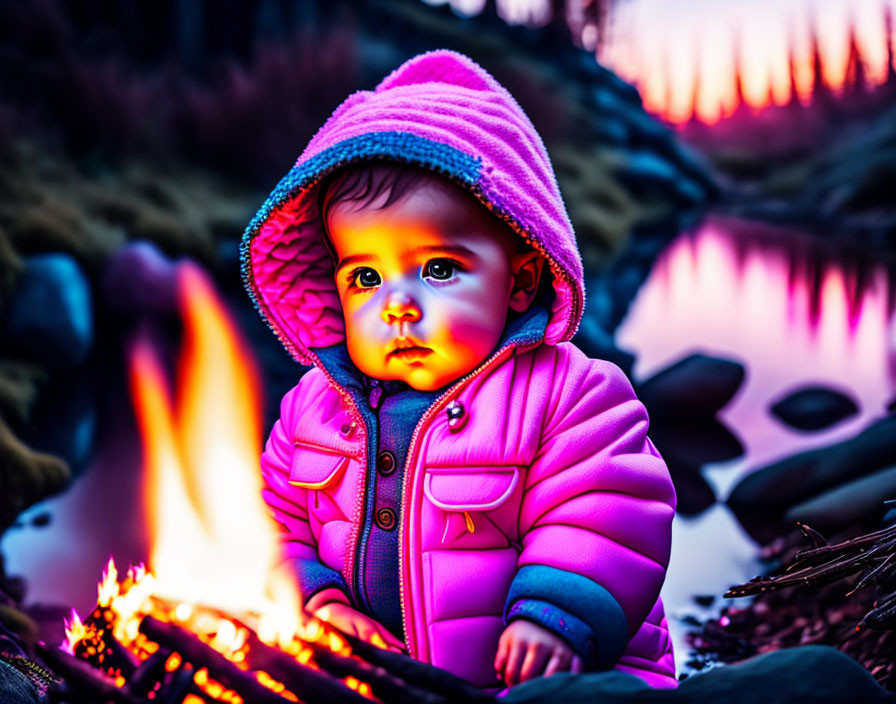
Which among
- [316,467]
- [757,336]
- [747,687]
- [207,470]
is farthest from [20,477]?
[757,336]

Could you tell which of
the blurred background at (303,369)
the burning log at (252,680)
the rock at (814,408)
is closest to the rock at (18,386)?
the blurred background at (303,369)

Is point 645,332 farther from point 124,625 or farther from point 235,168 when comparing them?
point 124,625

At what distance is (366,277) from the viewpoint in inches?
49.3

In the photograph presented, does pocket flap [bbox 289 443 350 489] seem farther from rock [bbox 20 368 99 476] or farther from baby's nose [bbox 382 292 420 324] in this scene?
rock [bbox 20 368 99 476]

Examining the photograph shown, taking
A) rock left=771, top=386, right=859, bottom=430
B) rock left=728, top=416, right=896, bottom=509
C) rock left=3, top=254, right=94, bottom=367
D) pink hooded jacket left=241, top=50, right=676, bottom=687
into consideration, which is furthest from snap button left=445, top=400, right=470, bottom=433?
rock left=771, top=386, right=859, bottom=430

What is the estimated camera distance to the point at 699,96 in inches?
245

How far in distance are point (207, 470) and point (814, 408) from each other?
2.47 m

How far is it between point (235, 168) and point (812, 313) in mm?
3418

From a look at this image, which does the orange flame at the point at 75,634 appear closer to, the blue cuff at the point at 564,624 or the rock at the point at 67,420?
the blue cuff at the point at 564,624

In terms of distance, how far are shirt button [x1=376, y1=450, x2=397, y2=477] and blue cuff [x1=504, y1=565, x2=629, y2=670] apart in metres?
0.27

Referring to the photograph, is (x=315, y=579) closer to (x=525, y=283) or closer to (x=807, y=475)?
(x=525, y=283)

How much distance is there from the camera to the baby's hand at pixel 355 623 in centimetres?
117

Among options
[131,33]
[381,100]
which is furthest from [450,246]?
[131,33]

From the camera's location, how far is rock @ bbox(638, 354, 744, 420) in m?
3.21
